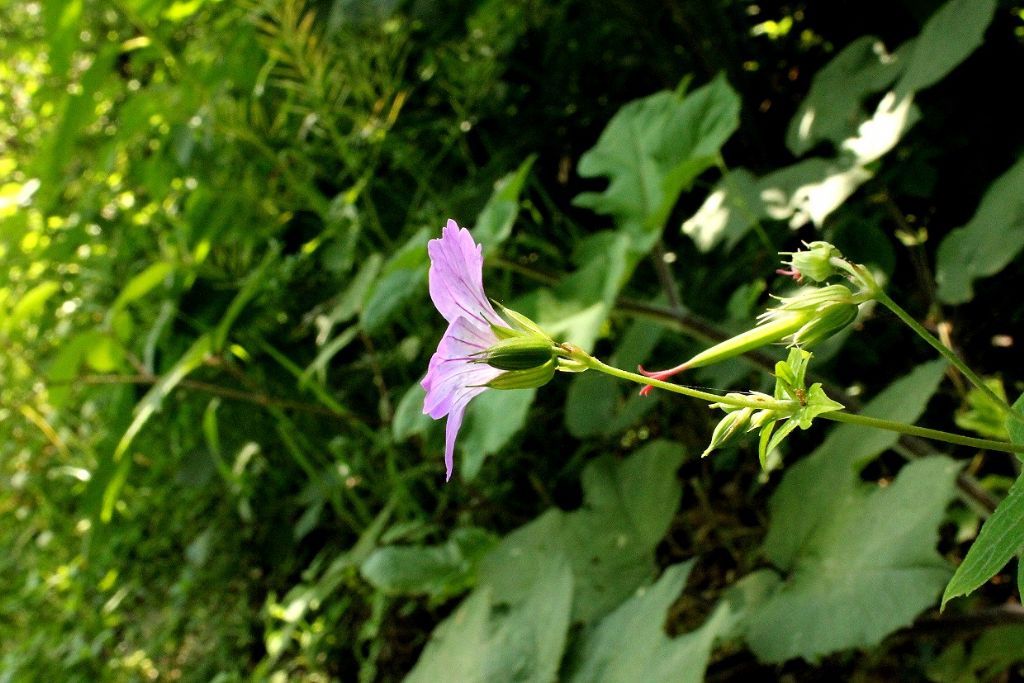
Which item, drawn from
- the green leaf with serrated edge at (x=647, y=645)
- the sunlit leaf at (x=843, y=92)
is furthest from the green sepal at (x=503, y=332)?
the sunlit leaf at (x=843, y=92)

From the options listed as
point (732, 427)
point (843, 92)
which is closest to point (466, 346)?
point (732, 427)

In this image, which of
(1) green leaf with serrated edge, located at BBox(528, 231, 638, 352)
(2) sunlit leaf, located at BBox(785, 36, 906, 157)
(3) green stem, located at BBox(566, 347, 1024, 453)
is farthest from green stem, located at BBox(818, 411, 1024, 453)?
(2) sunlit leaf, located at BBox(785, 36, 906, 157)

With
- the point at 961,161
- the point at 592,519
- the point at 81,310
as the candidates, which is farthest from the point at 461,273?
the point at 81,310

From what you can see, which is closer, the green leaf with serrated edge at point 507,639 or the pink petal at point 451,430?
the pink petal at point 451,430

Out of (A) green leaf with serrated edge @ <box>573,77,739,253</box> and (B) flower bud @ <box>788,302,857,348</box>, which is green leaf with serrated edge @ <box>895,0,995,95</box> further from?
(B) flower bud @ <box>788,302,857,348</box>

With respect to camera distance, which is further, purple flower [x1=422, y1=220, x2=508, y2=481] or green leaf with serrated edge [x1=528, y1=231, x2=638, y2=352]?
green leaf with serrated edge [x1=528, y1=231, x2=638, y2=352]

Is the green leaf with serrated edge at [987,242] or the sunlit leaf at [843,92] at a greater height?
the sunlit leaf at [843,92]

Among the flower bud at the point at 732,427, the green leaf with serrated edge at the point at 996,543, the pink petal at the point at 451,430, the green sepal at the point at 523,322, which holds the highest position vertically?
the green sepal at the point at 523,322

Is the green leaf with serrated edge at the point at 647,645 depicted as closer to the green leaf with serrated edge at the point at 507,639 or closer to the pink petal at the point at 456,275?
the green leaf with serrated edge at the point at 507,639
